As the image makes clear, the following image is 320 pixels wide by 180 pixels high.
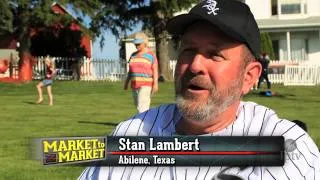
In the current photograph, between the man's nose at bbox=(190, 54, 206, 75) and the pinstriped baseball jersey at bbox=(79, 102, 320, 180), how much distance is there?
22 centimetres

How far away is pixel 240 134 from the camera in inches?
75.4

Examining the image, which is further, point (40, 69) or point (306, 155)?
point (40, 69)

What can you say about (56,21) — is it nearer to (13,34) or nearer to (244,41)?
(13,34)

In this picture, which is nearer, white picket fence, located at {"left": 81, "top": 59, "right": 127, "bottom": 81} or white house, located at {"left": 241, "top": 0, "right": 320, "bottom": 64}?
white picket fence, located at {"left": 81, "top": 59, "right": 127, "bottom": 81}

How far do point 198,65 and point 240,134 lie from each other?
23 centimetres

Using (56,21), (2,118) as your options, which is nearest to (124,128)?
(2,118)

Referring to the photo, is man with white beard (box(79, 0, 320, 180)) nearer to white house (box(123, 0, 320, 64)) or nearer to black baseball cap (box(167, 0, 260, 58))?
black baseball cap (box(167, 0, 260, 58))

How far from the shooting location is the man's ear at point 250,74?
6.60 feet

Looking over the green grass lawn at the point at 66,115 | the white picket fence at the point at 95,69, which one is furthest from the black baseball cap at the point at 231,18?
the white picket fence at the point at 95,69

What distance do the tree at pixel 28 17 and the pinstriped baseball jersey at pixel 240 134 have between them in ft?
110

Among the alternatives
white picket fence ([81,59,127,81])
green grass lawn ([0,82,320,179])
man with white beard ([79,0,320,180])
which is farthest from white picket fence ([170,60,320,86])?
man with white beard ([79,0,320,180])

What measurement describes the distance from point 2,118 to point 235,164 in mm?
15466

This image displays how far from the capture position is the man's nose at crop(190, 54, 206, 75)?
72.2 inches

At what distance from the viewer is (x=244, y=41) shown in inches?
73.8
